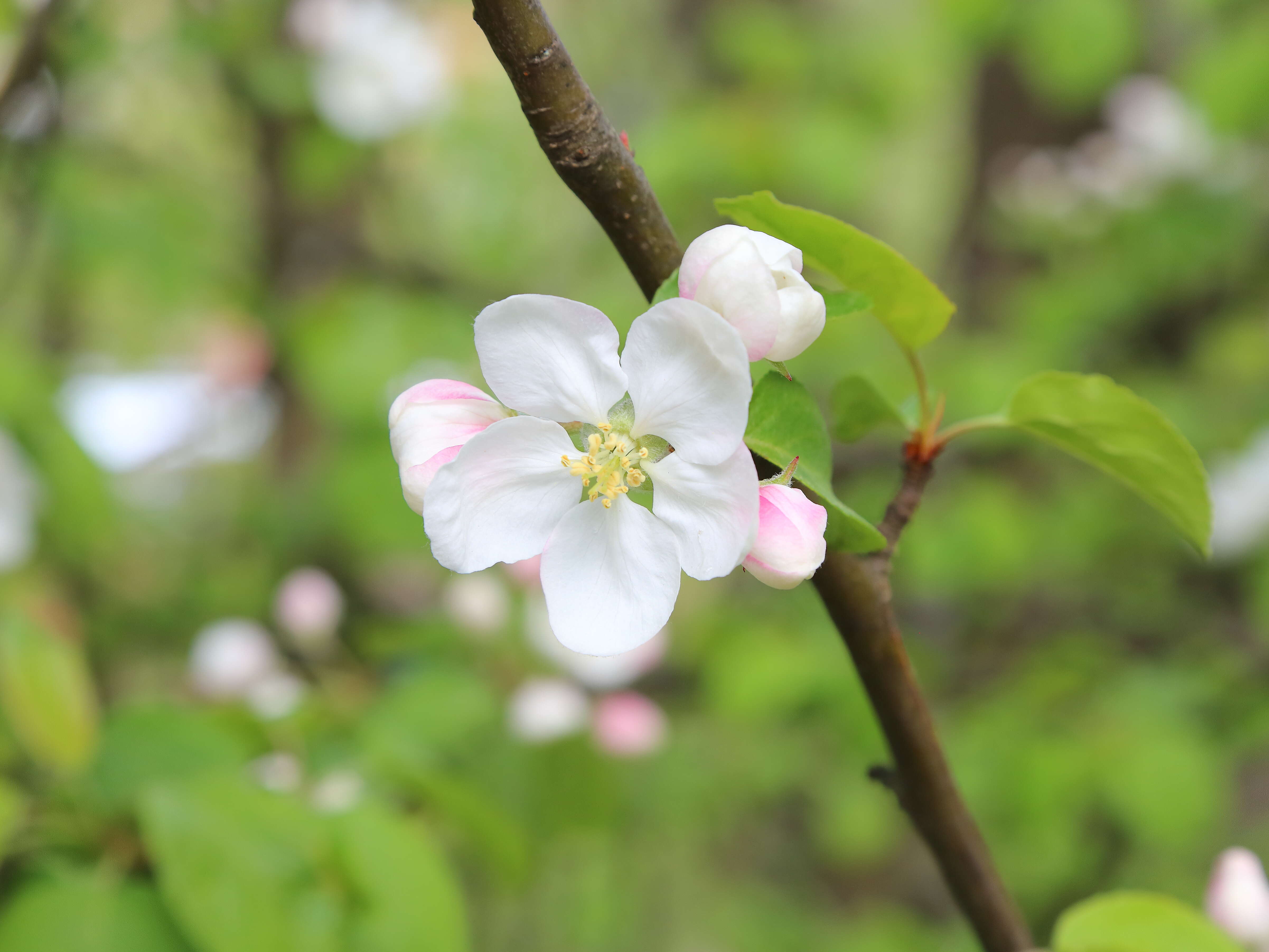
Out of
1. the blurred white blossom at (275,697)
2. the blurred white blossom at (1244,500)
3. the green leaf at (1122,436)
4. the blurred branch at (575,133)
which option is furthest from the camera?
the blurred white blossom at (1244,500)

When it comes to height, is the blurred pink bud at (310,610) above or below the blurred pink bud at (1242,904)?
above

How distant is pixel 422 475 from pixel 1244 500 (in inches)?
75.3

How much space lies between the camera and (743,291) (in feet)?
1.32

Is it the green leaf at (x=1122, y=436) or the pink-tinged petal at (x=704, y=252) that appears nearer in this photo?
the pink-tinged petal at (x=704, y=252)

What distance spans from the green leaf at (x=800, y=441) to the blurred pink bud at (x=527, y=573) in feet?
2.52

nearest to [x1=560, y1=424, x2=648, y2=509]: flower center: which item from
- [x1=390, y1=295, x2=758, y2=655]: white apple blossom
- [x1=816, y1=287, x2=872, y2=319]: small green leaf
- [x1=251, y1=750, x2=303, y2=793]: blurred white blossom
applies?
[x1=390, y1=295, x2=758, y2=655]: white apple blossom

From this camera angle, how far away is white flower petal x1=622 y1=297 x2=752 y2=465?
39cm

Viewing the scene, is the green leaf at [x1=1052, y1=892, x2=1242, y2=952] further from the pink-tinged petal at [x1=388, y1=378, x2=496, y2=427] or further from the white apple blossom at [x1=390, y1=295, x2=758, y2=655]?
the pink-tinged petal at [x1=388, y1=378, x2=496, y2=427]

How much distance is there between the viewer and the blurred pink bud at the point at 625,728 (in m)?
→ 1.27

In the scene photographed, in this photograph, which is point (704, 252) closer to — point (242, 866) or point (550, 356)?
point (550, 356)

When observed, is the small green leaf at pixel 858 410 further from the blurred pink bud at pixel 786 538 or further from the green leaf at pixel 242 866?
the green leaf at pixel 242 866

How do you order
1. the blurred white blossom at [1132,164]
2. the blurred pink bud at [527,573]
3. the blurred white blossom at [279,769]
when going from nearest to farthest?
the blurred white blossom at [279,769] → the blurred pink bud at [527,573] → the blurred white blossom at [1132,164]

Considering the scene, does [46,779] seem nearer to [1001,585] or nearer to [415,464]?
[415,464]

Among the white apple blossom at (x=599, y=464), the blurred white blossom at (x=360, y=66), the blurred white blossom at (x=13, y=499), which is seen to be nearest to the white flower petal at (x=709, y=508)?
the white apple blossom at (x=599, y=464)
